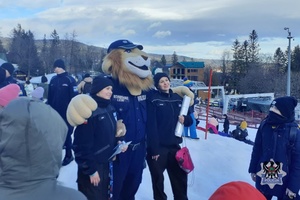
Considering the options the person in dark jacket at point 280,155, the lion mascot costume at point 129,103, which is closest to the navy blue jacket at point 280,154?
the person in dark jacket at point 280,155

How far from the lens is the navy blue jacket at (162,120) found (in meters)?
4.22

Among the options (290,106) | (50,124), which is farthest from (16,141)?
(290,106)

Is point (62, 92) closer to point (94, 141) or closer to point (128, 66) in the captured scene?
point (128, 66)

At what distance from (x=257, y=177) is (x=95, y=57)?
8306 cm

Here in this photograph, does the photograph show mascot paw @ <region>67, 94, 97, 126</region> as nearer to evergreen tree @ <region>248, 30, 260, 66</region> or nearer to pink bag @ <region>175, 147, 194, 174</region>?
pink bag @ <region>175, 147, 194, 174</region>

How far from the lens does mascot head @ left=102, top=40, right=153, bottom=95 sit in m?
4.01

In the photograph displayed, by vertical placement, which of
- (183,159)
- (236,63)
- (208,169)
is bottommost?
(208,169)

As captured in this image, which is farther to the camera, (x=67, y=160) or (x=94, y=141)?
(x=67, y=160)

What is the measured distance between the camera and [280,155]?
12.2 ft

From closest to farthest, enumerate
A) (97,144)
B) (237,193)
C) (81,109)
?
(237,193) → (81,109) → (97,144)

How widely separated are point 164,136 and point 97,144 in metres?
1.17

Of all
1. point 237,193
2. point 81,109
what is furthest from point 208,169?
point 237,193

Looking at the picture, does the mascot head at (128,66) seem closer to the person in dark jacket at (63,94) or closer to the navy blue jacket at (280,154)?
the navy blue jacket at (280,154)

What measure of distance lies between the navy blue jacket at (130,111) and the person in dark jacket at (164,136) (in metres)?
0.20
